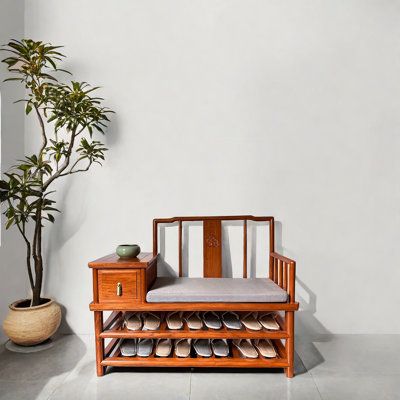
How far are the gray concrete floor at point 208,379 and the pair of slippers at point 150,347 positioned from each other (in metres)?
0.11

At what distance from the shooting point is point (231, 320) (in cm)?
211

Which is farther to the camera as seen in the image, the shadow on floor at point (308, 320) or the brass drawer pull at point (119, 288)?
the shadow on floor at point (308, 320)

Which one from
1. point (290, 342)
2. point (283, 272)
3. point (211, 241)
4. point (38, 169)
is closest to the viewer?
point (290, 342)

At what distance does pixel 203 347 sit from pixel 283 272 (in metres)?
0.66

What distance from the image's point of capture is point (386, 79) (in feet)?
8.54

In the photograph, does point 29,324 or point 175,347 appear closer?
point 175,347

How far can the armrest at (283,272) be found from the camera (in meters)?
1.95

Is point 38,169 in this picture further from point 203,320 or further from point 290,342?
point 290,342

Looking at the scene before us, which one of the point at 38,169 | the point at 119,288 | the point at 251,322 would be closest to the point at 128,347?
the point at 119,288

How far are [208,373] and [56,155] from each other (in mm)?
1693

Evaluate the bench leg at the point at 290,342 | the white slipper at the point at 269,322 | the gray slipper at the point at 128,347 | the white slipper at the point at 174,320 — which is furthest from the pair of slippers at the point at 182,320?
the bench leg at the point at 290,342

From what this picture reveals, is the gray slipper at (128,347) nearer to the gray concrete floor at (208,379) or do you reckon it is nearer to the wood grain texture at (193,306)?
the gray concrete floor at (208,379)

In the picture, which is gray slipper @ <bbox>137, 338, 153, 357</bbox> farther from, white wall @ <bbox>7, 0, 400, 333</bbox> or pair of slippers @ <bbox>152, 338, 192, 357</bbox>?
white wall @ <bbox>7, 0, 400, 333</bbox>

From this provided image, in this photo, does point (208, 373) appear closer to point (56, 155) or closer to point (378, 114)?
point (56, 155)
